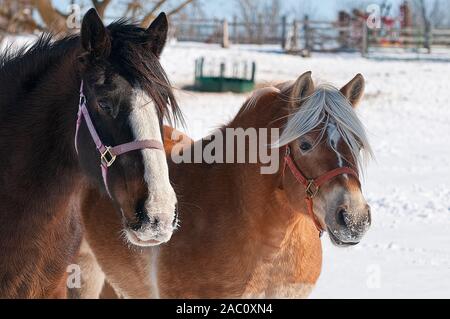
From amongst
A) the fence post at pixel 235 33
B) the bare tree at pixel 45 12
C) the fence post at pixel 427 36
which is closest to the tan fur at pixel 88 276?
the bare tree at pixel 45 12

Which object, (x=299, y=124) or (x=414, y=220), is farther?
(x=414, y=220)

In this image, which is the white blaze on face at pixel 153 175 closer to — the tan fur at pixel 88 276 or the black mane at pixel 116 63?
the black mane at pixel 116 63

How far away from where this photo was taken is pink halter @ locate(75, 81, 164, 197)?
111 inches

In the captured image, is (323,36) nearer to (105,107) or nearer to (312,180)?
(312,180)

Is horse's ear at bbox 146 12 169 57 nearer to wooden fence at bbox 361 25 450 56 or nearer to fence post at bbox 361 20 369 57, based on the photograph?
fence post at bbox 361 20 369 57

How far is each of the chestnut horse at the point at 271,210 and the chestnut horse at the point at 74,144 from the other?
899 millimetres

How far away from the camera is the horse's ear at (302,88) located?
3871 mm

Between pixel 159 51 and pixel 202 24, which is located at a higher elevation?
pixel 159 51

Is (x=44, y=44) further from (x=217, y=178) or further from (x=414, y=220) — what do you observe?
(x=414, y=220)

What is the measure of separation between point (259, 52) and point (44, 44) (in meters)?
24.8

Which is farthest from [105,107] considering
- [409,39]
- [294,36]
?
[409,39]

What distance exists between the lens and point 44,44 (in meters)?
3.46

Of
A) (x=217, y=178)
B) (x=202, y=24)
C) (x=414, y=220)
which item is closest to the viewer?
(x=217, y=178)
